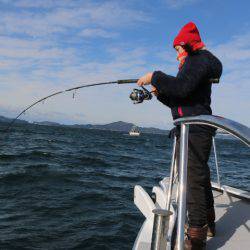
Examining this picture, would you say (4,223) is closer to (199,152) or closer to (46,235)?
(46,235)

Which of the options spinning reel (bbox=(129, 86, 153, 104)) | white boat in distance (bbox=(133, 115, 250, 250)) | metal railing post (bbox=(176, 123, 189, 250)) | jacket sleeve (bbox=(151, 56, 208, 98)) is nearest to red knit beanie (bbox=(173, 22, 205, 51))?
jacket sleeve (bbox=(151, 56, 208, 98))

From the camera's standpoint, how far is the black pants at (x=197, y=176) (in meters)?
3.04

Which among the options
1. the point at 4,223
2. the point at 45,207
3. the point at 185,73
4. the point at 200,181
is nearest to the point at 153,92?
the point at 185,73

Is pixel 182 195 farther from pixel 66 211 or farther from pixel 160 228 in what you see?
pixel 66 211

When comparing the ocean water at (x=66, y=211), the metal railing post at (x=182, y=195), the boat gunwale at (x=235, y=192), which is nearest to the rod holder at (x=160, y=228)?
the metal railing post at (x=182, y=195)

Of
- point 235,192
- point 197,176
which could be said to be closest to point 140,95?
point 197,176

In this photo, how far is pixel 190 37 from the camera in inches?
124

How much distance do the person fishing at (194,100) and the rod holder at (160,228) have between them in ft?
2.40

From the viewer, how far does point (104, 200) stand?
405 inches

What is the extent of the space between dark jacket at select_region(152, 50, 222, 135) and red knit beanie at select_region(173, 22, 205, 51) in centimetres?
9

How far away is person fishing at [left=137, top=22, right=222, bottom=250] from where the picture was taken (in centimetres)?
291

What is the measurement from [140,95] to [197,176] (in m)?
1.03

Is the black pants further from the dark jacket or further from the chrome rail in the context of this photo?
the chrome rail

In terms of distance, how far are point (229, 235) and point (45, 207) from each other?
20.4 ft
